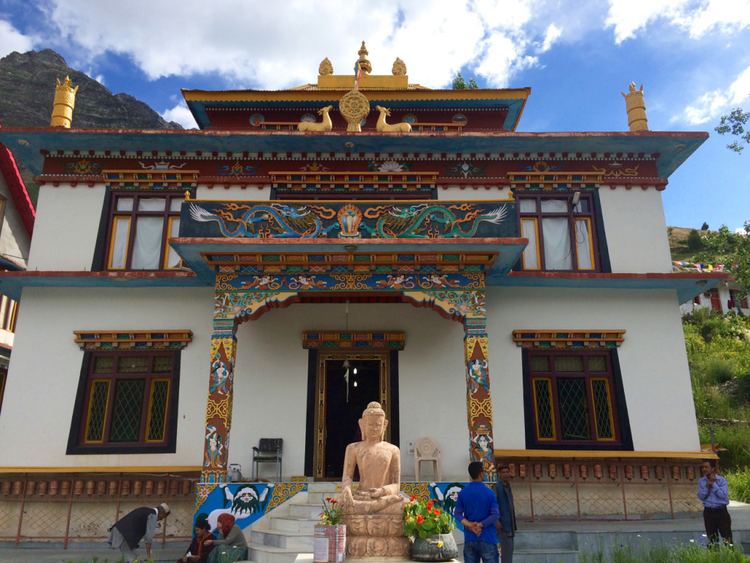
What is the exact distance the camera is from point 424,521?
Answer: 6.57 m

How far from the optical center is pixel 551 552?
924cm

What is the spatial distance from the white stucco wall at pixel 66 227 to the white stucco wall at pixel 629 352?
344 inches

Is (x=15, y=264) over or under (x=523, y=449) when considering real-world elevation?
over

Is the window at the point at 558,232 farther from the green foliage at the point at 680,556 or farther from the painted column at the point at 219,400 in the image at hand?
the green foliage at the point at 680,556

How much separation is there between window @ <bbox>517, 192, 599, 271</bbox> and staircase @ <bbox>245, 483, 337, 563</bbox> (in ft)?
21.6

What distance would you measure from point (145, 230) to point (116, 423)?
A: 417 centimetres

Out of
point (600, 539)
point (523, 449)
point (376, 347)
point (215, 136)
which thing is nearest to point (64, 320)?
point (215, 136)

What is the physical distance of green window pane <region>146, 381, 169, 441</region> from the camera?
11828 mm

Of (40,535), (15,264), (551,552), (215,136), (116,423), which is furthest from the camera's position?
(15,264)

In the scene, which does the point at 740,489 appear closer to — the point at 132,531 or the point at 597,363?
the point at 597,363

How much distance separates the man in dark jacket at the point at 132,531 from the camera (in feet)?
29.0

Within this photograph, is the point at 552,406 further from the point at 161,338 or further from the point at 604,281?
the point at 161,338

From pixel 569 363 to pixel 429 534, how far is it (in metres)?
6.86

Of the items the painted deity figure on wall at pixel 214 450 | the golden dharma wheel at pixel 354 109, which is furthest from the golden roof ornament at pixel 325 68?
the painted deity figure on wall at pixel 214 450
